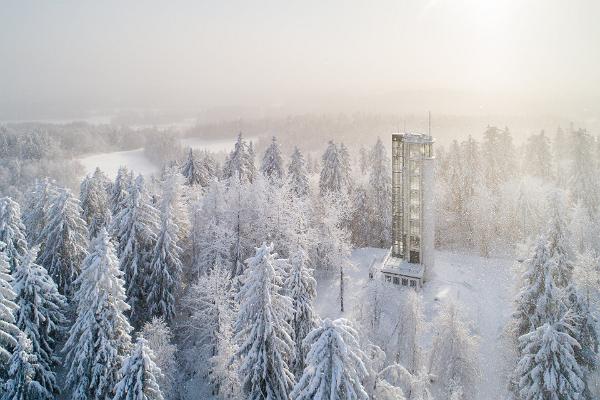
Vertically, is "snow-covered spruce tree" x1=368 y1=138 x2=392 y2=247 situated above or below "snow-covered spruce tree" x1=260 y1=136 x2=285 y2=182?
below

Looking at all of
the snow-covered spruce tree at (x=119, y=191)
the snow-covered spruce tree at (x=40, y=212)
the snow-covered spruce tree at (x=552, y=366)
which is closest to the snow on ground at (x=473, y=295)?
the snow-covered spruce tree at (x=552, y=366)

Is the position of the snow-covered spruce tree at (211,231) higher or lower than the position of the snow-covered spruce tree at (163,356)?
higher

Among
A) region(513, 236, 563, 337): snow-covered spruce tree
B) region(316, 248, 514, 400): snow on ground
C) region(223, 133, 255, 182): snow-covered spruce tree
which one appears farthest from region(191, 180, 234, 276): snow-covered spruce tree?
region(513, 236, 563, 337): snow-covered spruce tree

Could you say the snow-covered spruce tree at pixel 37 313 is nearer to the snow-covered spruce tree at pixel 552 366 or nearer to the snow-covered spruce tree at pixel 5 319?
the snow-covered spruce tree at pixel 5 319

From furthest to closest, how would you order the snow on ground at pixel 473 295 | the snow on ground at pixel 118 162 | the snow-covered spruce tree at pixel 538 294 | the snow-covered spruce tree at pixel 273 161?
1. the snow on ground at pixel 118 162
2. the snow-covered spruce tree at pixel 273 161
3. the snow on ground at pixel 473 295
4. the snow-covered spruce tree at pixel 538 294

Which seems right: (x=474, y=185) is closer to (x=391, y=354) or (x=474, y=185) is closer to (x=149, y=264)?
(x=391, y=354)

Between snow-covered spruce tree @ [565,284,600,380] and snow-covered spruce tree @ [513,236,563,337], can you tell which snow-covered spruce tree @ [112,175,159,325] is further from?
snow-covered spruce tree @ [565,284,600,380]
